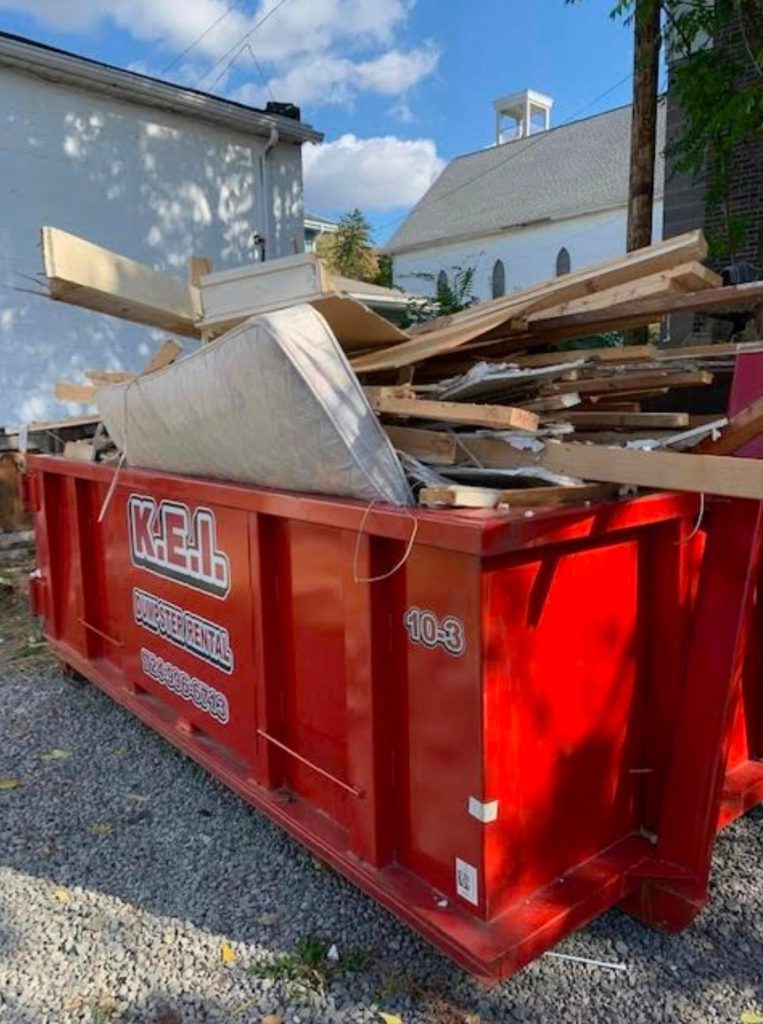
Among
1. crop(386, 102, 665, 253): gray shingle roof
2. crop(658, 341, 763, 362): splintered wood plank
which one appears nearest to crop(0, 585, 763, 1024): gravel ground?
crop(658, 341, 763, 362): splintered wood plank

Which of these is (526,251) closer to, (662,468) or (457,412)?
(457,412)

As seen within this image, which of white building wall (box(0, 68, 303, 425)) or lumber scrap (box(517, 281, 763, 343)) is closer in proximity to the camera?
lumber scrap (box(517, 281, 763, 343))

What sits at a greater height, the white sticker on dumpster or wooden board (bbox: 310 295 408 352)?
wooden board (bbox: 310 295 408 352)

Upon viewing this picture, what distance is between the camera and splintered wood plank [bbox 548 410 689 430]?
243 cm

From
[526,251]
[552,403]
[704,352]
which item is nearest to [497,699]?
[552,403]

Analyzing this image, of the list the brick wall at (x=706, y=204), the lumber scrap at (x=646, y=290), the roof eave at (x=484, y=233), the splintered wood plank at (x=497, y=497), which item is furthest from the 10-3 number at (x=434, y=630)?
the roof eave at (x=484, y=233)

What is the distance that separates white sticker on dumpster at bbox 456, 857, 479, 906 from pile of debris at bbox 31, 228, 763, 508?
913mm

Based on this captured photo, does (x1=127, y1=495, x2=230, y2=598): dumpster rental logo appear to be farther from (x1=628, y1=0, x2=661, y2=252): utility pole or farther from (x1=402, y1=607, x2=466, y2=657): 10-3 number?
(x1=628, y1=0, x2=661, y2=252): utility pole

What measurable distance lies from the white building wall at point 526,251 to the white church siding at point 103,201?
52.2 feet

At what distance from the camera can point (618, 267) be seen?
107 inches

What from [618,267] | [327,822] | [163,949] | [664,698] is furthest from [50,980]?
[618,267]

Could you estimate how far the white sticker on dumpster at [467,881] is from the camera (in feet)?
6.47

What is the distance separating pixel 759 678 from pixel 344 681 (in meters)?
1.43

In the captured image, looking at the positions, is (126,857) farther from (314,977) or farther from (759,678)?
(759,678)
